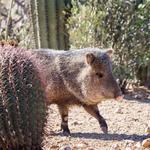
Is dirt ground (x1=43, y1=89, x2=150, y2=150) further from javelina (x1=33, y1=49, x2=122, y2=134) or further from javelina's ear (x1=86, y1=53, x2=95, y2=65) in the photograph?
javelina's ear (x1=86, y1=53, x2=95, y2=65)

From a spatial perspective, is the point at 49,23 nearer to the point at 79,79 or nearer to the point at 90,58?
the point at 79,79

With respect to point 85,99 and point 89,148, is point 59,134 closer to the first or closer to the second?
point 85,99

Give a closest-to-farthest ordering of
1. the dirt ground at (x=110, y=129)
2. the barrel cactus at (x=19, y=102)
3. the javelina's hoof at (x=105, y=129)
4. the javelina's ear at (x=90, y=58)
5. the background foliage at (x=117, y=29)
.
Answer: the barrel cactus at (x=19, y=102) < the dirt ground at (x=110, y=129) < the javelina's ear at (x=90, y=58) < the javelina's hoof at (x=105, y=129) < the background foliage at (x=117, y=29)

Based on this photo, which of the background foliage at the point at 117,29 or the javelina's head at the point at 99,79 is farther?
the background foliage at the point at 117,29

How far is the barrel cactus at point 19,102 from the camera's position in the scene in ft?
14.6

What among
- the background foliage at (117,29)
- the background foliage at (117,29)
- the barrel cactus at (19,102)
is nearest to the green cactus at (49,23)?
the background foliage at (117,29)

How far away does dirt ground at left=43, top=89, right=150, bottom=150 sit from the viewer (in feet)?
17.5

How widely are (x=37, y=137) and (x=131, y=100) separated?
3.85 metres

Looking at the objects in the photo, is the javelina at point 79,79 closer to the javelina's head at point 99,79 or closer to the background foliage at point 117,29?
the javelina's head at point 99,79

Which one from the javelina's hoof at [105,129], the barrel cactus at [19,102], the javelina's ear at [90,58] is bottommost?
the javelina's hoof at [105,129]

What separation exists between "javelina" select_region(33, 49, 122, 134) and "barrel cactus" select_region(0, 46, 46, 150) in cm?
136

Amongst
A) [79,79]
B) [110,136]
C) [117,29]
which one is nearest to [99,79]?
[79,79]

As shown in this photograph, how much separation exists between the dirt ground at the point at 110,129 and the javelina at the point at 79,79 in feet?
0.60

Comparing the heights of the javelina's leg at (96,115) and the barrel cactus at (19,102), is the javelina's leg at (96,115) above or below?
below
